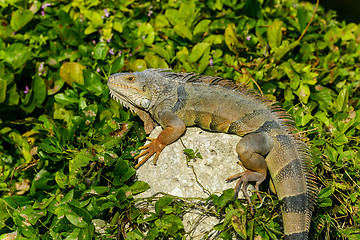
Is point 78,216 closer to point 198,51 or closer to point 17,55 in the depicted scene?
point 198,51

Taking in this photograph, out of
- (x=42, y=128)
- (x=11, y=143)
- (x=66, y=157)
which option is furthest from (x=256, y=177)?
(x=11, y=143)

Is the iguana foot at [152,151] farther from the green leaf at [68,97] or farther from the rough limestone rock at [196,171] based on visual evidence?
the green leaf at [68,97]

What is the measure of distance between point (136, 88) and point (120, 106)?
1.11 feet

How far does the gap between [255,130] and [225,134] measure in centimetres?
27

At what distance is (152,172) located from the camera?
2.91m

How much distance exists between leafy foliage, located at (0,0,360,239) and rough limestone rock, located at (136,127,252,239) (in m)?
0.09

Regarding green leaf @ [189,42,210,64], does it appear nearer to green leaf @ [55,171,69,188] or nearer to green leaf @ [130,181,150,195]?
green leaf @ [130,181,150,195]

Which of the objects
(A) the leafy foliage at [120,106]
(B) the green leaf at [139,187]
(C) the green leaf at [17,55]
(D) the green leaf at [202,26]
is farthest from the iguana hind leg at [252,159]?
(C) the green leaf at [17,55]

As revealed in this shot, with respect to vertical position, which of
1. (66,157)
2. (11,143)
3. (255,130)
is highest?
(255,130)

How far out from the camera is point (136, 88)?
10.8 ft

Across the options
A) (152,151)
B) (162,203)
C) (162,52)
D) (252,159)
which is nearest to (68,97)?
(162,52)

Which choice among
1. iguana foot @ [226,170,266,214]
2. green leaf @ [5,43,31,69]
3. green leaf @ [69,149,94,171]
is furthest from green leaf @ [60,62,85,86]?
iguana foot @ [226,170,266,214]

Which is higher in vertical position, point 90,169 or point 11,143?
point 90,169

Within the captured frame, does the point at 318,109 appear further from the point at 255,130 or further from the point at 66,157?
the point at 66,157
